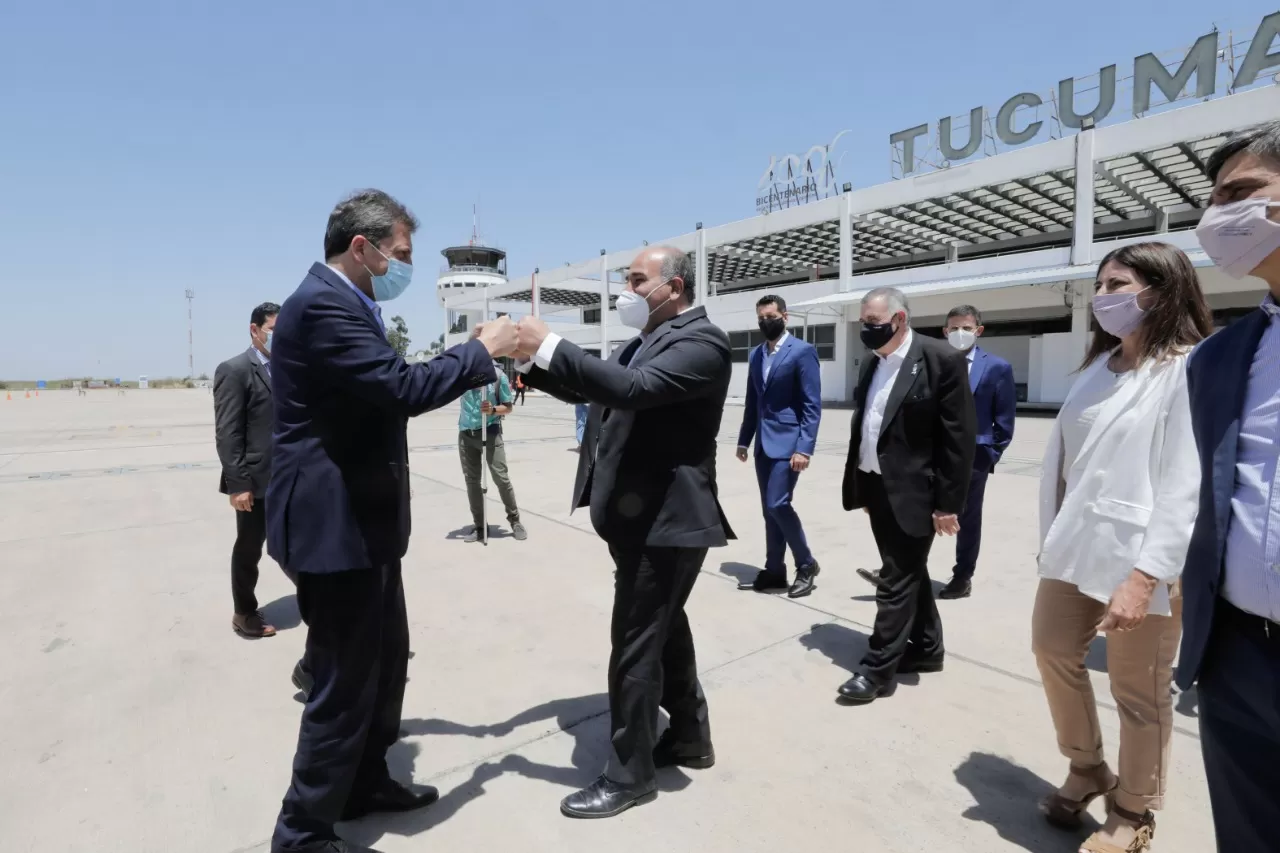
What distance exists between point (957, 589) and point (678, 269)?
3.28 m

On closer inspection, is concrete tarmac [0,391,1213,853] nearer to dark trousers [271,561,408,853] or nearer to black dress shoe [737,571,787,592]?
black dress shoe [737,571,787,592]

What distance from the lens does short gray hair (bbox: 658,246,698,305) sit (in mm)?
2551

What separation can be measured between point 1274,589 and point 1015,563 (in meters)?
4.38

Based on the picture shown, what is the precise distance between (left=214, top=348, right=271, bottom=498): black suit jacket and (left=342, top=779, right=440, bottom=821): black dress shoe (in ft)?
6.96

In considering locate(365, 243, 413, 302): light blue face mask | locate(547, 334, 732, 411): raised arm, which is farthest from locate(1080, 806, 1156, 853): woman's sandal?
locate(365, 243, 413, 302): light blue face mask

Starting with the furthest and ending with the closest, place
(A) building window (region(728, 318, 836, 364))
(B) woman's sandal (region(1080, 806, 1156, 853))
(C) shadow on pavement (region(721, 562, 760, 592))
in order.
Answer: (A) building window (region(728, 318, 836, 364)) → (C) shadow on pavement (region(721, 562, 760, 592)) → (B) woman's sandal (region(1080, 806, 1156, 853))

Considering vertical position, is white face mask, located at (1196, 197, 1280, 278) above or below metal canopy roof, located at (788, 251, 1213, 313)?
below

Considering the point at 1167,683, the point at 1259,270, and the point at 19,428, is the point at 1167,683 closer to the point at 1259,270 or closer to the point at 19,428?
the point at 1259,270

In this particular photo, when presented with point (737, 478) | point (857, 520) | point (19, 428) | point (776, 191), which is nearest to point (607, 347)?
point (776, 191)

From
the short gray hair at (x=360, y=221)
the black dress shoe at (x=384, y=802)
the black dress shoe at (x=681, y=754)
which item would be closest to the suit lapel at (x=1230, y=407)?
the black dress shoe at (x=681, y=754)

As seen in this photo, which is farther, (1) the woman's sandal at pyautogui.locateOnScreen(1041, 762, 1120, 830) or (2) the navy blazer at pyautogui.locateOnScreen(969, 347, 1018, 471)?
(2) the navy blazer at pyautogui.locateOnScreen(969, 347, 1018, 471)

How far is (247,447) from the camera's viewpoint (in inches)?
153

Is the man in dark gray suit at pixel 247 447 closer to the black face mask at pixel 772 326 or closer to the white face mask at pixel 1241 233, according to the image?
the black face mask at pixel 772 326

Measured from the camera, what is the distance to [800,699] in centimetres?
318
